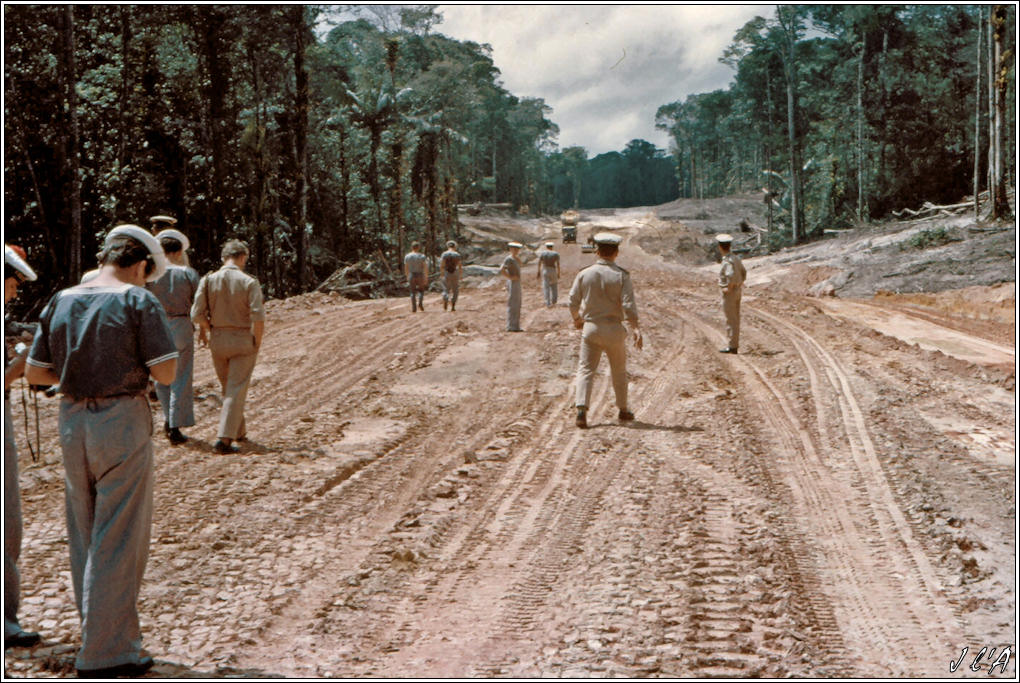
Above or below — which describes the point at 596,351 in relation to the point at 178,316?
below

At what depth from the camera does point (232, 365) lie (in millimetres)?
8422

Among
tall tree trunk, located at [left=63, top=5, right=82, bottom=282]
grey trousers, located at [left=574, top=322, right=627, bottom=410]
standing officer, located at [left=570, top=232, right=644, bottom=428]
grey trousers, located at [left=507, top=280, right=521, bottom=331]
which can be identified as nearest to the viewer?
standing officer, located at [left=570, top=232, right=644, bottom=428]

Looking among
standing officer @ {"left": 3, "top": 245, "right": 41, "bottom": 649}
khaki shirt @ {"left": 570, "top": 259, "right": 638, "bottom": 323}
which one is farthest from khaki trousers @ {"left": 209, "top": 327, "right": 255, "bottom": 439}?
standing officer @ {"left": 3, "top": 245, "right": 41, "bottom": 649}

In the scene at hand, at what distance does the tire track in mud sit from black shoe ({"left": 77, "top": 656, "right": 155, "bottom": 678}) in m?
3.12

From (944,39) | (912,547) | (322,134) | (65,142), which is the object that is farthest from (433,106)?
(912,547)

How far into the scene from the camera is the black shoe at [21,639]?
450 cm

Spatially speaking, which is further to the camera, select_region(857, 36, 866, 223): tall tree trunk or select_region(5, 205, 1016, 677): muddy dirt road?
select_region(857, 36, 866, 223): tall tree trunk

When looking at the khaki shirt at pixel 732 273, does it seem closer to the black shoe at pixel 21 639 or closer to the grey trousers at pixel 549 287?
the grey trousers at pixel 549 287

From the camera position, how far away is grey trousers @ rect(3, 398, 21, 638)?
4.43 metres

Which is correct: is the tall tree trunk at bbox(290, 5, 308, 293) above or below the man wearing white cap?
above

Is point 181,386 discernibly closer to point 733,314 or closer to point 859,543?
point 859,543

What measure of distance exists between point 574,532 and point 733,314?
356 inches

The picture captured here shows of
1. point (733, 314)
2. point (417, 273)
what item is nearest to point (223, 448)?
point (733, 314)

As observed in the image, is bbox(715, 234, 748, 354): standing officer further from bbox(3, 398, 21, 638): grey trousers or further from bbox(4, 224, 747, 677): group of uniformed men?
bbox(3, 398, 21, 638): grey trousers
